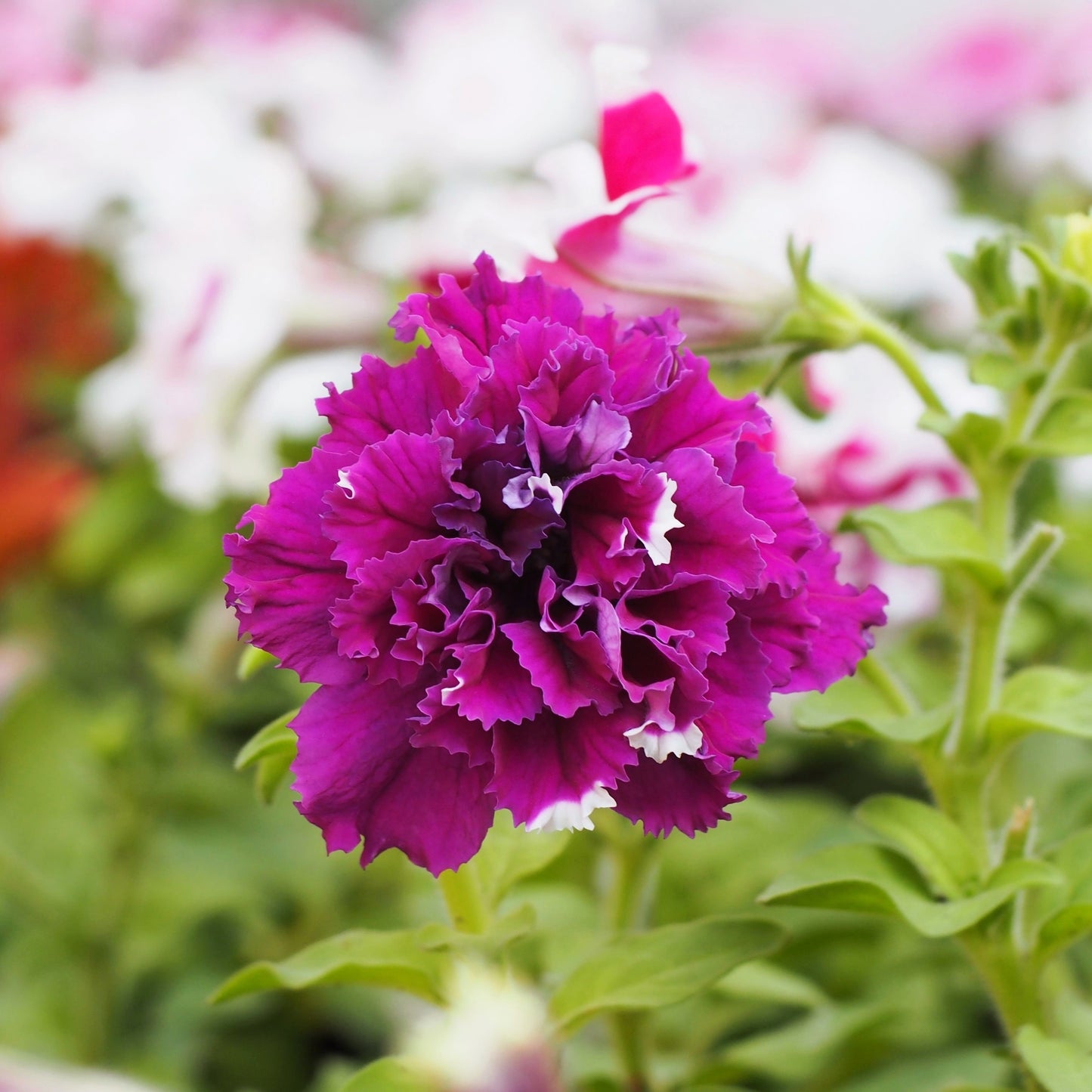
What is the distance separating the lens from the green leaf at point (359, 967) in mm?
385

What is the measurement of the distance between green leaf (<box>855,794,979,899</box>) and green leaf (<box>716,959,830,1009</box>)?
13cm

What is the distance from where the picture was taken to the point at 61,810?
805 millimetres

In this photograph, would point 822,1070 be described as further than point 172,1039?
No

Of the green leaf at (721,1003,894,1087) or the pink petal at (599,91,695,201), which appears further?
the green leaf at (721,1003,894,1087)

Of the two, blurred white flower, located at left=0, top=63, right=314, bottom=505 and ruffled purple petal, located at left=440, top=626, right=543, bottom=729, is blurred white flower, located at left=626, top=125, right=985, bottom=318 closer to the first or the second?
blurred white flower, located at left=0, top=63, right=314, bottom=505

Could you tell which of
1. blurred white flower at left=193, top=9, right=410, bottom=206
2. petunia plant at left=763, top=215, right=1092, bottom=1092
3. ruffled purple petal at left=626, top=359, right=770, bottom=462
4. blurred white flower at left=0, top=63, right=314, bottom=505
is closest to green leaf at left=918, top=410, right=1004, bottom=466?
petunia plant at left=763, top=215, right=1092, bottom=1092

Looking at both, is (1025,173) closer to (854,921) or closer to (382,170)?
(382,170)

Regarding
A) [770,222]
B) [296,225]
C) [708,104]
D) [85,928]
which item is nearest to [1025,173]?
[708,104]

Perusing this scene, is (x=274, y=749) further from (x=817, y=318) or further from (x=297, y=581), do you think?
(x=817, y=318)

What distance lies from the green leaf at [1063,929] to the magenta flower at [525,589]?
13cm

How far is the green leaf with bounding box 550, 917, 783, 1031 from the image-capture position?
0.38 metres

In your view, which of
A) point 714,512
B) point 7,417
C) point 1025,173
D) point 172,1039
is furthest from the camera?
point 1025,173

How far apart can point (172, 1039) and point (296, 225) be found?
45 cm

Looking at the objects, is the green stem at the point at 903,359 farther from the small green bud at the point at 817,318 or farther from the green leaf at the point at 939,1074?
the green leaf at the point at 939,1074
